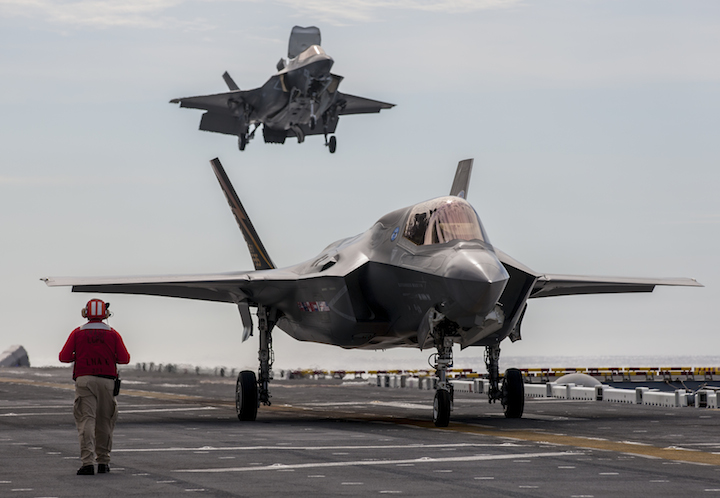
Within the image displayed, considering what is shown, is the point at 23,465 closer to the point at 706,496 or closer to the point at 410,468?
the point at 410,468

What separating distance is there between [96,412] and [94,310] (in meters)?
1.32

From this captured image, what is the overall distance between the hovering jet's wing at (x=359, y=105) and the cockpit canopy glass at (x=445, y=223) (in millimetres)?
29338

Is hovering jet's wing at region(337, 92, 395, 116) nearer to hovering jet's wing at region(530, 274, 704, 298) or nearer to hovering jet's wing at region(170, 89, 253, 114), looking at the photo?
hovering jet's wing at region(170, 89, 253, 114)

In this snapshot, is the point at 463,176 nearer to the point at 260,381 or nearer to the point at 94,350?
the point at 260,381

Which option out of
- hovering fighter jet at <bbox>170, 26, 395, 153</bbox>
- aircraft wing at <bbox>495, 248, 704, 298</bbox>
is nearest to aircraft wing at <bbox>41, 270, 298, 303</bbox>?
aircraft wing at <bbox>495, 248, 704, 298</bbox>

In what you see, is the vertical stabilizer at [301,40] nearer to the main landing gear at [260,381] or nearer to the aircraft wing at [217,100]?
the aircraft wing at [217,100]

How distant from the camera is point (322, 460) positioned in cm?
1353

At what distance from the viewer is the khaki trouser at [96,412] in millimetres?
12312

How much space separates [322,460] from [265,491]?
313 cm

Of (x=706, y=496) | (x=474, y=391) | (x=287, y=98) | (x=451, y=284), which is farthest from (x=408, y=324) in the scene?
(x=287, y=98)

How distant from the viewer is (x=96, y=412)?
12.6m

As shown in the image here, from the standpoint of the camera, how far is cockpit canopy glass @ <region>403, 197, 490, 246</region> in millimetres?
Answer: 18938

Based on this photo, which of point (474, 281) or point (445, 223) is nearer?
point (474, 281)

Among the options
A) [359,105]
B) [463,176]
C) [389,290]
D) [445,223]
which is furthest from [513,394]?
[359,105]
